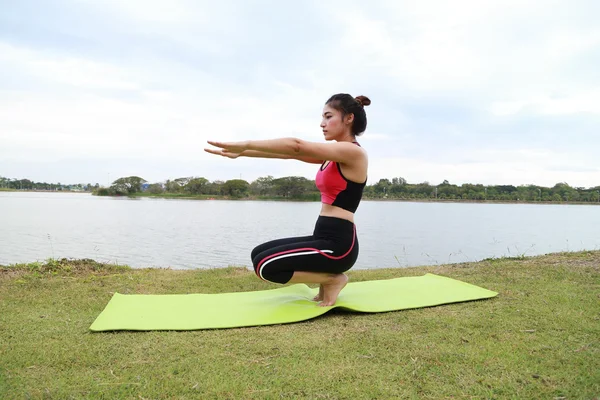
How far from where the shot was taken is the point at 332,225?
3.38m

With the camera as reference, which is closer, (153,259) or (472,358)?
(472,358)

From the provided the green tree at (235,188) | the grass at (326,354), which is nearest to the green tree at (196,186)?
the green tree at (235,188)

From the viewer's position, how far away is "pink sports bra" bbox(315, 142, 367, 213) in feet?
10.8

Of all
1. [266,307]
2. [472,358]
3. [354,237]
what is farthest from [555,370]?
[266,307]

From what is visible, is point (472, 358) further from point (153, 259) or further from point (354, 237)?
point (153, 259)

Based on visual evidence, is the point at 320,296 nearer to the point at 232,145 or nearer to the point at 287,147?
the point at 287,147

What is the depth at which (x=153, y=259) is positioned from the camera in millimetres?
9414

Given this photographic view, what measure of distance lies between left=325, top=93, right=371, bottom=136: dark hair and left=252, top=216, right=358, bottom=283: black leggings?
0.79 metres

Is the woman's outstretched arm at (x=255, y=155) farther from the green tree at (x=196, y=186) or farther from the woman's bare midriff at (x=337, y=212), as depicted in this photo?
the green tree at (x=196, y=186)

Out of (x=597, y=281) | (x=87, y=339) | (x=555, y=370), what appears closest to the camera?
(x=555, y=370)

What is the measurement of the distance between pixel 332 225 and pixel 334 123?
2.70ft

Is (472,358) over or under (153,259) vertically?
Answer: over

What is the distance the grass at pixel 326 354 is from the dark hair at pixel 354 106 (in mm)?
1516

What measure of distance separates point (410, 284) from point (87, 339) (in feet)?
9.45
